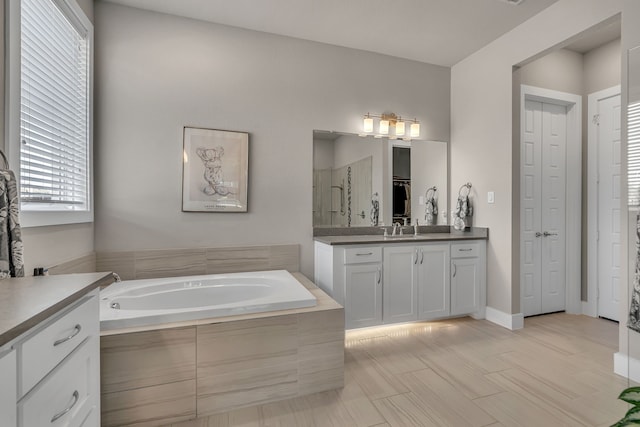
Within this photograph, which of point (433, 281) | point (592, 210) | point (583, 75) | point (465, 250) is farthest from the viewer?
point (583, 75)

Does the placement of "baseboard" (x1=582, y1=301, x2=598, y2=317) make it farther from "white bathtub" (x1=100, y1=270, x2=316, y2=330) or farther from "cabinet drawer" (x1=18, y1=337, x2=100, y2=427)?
"cabinet drawer" (x1=18, y1=337, x2=100, y2=427)

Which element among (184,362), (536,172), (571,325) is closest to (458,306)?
(571,325)

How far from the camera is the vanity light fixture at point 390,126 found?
329 centimetres

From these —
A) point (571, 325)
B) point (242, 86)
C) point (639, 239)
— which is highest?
point (242, 86)

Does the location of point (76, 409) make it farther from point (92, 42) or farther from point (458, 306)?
point (458, 306)

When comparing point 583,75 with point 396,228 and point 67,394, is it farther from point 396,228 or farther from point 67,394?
point 67,394

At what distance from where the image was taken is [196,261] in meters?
2.75

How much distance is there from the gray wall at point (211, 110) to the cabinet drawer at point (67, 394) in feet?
5.47

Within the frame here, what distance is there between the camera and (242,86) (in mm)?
2893

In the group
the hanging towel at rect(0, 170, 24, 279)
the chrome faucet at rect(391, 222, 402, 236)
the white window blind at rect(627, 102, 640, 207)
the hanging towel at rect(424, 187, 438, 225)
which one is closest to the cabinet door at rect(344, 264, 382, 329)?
the chrome faucet at rect(391, 222, 402, 236)

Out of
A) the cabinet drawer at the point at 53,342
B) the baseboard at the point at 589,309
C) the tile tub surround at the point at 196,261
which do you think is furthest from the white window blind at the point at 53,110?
the baseboard at the point at 589,309

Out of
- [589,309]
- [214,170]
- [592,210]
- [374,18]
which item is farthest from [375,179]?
[589,309]

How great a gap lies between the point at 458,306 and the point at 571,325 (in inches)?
42.5

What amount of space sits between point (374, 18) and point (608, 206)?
2.92m
